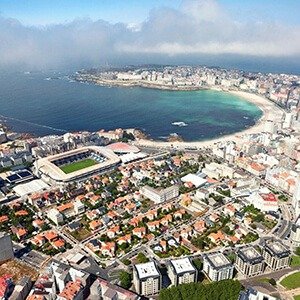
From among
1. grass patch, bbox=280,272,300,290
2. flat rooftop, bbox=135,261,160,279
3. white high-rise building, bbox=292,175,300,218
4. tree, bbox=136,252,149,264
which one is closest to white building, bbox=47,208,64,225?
tree, bbox=136,252,149,264

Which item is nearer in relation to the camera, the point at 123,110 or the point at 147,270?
the point at 147,270

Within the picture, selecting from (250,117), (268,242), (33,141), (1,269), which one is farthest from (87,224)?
(250,117)

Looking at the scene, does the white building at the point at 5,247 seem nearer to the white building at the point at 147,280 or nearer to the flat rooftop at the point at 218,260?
the white building at the point at 147,280

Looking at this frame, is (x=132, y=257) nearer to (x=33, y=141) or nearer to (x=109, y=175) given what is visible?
(x=109, y=175)

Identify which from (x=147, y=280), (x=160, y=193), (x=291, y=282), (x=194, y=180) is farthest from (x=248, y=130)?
(x=147, y=280)

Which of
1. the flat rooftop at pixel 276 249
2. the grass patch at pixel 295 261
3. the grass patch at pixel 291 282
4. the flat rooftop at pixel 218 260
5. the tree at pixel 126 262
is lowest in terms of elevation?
the tree at pixel 126 262

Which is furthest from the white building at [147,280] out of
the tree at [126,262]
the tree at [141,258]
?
the tree at [126,262]

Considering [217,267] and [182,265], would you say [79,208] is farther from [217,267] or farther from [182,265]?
[217,267]
